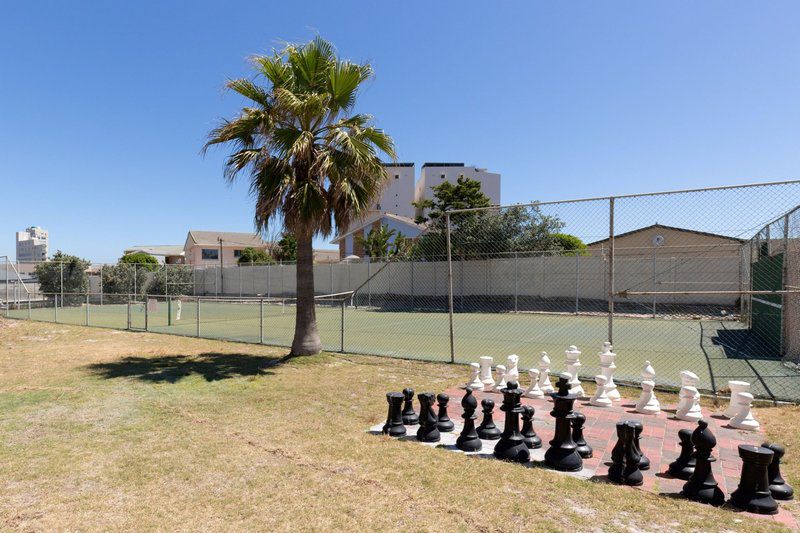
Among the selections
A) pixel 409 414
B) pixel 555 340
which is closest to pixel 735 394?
pixel 409 414

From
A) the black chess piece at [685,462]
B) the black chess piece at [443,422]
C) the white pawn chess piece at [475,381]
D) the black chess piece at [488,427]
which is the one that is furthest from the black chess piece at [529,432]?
the white pawn chess piece at [475,381]

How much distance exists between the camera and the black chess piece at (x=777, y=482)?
11.3 feet

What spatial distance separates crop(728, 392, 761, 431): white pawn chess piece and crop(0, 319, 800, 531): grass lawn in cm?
19

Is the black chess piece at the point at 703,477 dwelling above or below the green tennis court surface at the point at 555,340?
above

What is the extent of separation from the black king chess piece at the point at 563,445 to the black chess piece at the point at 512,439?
213 millimetres

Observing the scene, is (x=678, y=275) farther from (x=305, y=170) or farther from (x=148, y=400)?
(x=148, y=400)

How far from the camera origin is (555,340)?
42.5ft

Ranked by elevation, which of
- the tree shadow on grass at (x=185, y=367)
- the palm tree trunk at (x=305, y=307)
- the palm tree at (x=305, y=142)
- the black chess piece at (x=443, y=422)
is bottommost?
the tree shadow on grass at (x=185, y=367)

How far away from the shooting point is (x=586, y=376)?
26.3ft

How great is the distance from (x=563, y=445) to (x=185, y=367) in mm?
7466

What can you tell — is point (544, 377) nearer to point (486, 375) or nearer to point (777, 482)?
point (486, 375)

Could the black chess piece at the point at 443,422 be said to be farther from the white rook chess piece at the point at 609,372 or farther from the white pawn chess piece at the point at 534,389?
the white rook chess piece at the point at 609,372

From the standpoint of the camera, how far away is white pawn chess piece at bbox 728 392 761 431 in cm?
505

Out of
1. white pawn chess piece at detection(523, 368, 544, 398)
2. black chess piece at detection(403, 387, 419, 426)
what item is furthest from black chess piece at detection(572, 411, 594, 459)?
white pawn chess piece at detection(523, 368, 544, 398)
